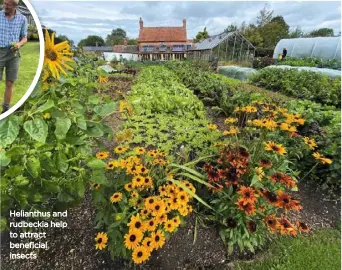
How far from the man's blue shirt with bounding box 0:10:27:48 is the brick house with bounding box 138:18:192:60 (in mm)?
17340

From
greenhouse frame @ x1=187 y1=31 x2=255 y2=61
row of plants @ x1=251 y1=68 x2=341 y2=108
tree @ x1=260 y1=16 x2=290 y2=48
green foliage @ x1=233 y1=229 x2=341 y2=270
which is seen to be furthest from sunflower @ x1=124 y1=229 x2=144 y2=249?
tree @ x1=260 y1=16 x2=290 y2=48

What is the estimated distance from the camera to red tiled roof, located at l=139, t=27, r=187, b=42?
58.6 ft

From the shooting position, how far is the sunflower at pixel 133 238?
1.45 meters

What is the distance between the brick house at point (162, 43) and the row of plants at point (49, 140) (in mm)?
16854

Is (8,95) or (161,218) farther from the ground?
(8,95)

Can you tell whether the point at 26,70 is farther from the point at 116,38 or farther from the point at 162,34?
the point at 116,38

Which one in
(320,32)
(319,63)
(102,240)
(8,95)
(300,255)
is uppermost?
(320,32)

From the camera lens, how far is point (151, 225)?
59.7 inches

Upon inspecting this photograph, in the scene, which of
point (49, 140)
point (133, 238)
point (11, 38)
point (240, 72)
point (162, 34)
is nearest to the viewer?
point (11, 38)

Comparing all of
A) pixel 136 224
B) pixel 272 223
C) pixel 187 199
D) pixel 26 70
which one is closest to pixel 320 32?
pixel 272 223

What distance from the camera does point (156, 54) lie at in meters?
18.2

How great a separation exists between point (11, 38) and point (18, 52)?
41 millimetres

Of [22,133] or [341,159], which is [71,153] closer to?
[22,133]

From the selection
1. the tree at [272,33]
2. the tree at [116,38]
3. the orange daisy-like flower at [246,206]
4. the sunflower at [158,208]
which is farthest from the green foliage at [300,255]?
the tree at [116,38]
